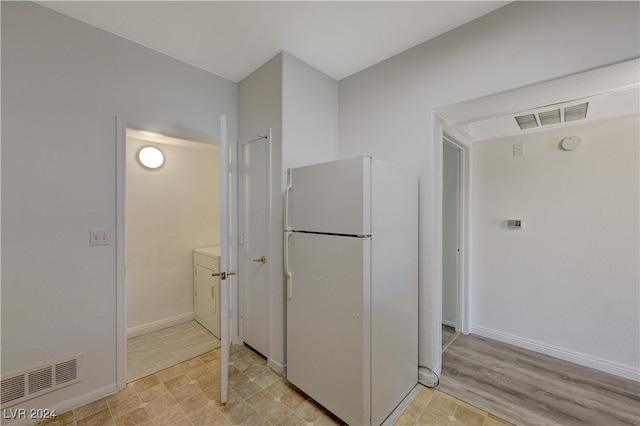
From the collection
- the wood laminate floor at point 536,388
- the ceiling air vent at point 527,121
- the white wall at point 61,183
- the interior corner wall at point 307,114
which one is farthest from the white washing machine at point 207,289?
the ceiling air vent at point 527,121

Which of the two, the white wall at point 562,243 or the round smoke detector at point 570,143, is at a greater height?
the round smoke detector at point 570,143

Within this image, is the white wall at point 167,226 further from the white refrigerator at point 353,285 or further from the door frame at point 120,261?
the white refrigerator at point 353,285

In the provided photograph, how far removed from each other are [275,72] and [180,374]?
277 centimetres

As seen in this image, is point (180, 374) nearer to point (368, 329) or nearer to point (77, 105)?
point (368, 329)

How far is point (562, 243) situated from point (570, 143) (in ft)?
3.17

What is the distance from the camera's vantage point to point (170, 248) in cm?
320

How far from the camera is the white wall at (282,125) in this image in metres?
2.20

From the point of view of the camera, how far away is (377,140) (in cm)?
235

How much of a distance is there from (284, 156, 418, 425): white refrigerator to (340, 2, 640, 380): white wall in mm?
176

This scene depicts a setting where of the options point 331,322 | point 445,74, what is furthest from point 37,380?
point 445,74

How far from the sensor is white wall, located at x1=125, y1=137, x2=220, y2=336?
9.64 feet

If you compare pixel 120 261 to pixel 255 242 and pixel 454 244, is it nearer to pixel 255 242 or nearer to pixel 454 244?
pixel 255 242

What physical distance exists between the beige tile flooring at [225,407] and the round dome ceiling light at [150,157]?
2.25m

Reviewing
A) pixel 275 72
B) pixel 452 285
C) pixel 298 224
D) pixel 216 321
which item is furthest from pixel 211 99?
pixel 452 285
